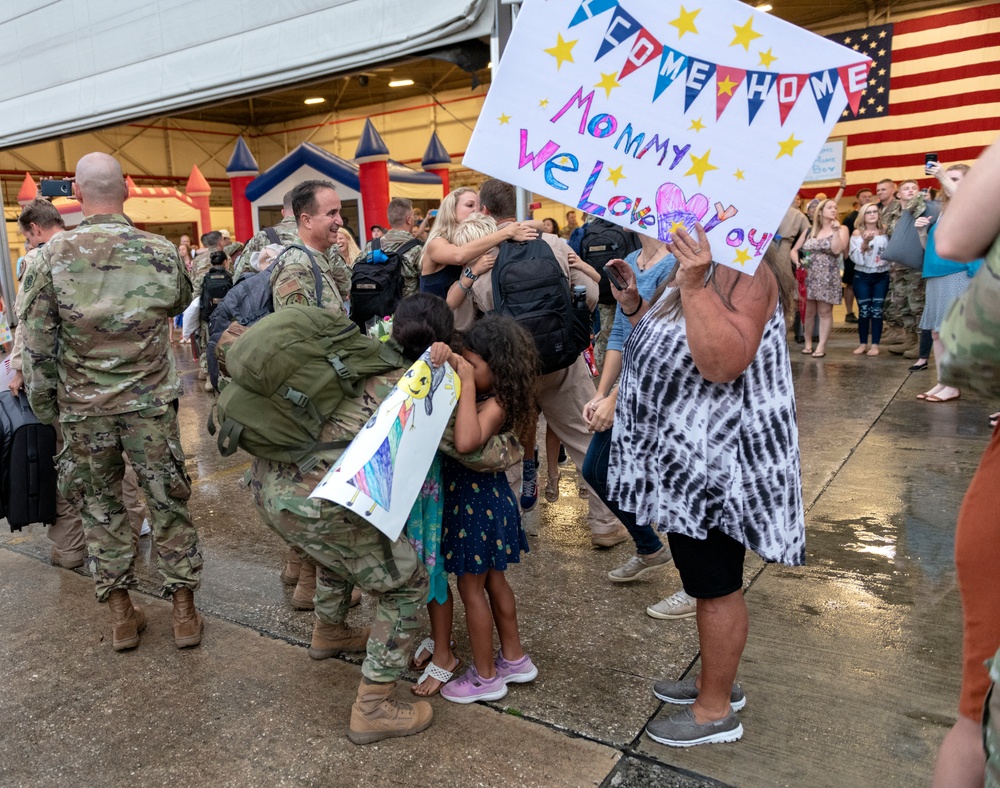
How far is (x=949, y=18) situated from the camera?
12750 millimetres

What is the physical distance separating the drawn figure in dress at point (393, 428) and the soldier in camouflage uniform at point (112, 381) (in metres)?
1.49

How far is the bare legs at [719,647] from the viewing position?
2330mm

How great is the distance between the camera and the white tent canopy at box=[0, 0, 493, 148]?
5.60 m

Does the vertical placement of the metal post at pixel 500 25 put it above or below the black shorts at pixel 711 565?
above

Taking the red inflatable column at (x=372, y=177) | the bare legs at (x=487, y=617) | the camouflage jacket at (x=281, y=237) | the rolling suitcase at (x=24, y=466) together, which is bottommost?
the bare legs at (x=487, y=617)

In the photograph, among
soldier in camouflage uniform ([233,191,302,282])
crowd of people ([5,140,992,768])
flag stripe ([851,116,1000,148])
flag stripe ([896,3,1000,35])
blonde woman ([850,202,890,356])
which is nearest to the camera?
crowd of people ([5,140,992,768])

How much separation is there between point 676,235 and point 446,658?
1736mm

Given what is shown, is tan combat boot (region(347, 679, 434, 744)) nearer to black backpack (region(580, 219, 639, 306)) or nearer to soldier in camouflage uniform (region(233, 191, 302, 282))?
soldier in camouflage uniform (region(233, 191, 302, 282))

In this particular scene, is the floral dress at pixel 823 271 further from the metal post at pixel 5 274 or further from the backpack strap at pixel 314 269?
the metal post at pixel 5 274

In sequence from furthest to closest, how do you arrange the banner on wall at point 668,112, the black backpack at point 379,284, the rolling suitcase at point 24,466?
the black backpack at point 379,284, the rolling suitcase at point 24,466, the banner on wall at point 668,112

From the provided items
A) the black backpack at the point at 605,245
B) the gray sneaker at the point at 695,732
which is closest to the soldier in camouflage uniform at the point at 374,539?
the gray sneaker at the point at 695,732

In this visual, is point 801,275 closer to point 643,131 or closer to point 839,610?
point 839,610

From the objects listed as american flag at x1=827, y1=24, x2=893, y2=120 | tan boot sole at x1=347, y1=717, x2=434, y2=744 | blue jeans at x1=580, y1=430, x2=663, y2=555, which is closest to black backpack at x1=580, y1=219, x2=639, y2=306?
blue jeans at x1=580, y1=430, x2=663, y2=555

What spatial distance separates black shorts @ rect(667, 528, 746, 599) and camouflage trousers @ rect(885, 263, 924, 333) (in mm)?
7023
